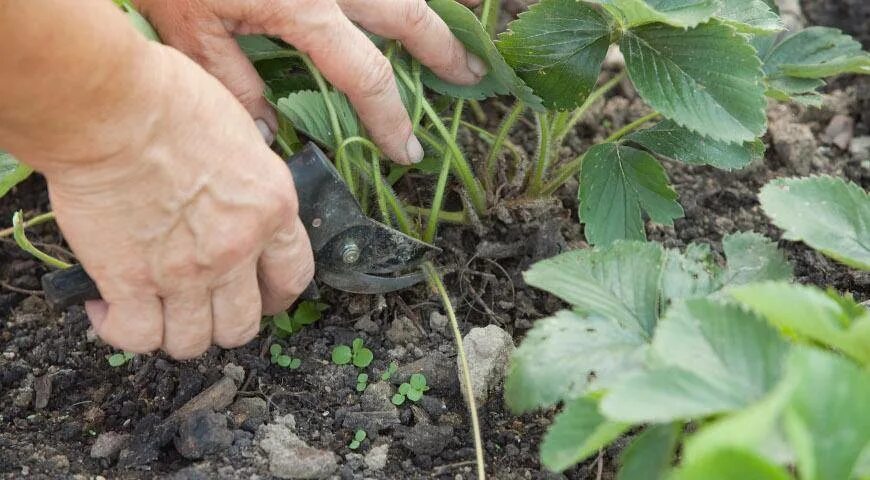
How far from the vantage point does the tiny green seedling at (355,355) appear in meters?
1.53

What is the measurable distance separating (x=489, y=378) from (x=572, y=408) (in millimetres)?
456

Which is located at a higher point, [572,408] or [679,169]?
[572,408]

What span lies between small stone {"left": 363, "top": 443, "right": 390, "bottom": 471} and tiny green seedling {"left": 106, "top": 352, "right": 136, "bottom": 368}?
52 cm

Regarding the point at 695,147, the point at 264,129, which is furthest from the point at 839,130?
the point at 264,129

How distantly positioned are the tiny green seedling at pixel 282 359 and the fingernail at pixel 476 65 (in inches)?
24.4

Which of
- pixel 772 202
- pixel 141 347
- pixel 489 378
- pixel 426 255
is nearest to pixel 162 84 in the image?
pixel 141 347

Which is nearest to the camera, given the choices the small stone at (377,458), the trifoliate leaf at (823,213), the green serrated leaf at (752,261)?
the trifoliate leaf at (823,213)

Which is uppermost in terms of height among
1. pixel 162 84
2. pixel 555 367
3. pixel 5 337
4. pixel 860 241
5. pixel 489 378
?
pixel 162 84

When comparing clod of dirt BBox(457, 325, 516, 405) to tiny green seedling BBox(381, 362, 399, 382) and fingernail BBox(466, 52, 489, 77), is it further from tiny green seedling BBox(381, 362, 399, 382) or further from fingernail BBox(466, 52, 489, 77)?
fingernail BBox(466, 52, 489, 77)

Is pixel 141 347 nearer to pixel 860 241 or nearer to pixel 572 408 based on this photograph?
pixel 572 408

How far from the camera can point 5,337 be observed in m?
1.67

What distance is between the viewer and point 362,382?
4.92ft

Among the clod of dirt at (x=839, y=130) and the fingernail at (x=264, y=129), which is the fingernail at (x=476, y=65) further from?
the clod of dirt at (x=839, y=130)

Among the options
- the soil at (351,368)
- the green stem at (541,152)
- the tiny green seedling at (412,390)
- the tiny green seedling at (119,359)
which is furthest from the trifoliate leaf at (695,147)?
the tiny green seedling at (119,359)
